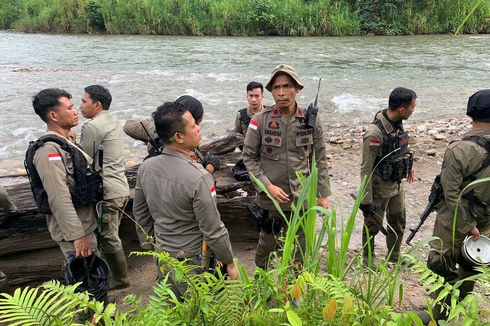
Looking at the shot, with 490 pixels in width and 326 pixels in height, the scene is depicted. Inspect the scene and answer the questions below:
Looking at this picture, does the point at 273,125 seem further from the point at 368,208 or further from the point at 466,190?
the point at 466,190

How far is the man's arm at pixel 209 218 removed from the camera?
234cm

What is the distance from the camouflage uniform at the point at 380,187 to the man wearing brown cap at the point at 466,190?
0.49 m

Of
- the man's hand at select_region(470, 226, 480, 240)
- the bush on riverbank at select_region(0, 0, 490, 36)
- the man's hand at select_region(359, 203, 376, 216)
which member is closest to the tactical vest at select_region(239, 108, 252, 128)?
the man's hand at select_region(359, 203, 376, 216)

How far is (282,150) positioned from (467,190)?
4.39 feet

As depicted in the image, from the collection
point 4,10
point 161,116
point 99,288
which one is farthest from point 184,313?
point 4,10

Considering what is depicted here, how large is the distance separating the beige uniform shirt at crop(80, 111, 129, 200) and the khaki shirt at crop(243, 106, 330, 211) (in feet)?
3.57

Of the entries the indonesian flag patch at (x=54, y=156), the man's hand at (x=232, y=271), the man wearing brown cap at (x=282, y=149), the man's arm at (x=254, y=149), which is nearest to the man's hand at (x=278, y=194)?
the man wearing brown cap at (x=282, y=149)

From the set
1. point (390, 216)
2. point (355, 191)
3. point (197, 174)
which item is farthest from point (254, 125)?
point (355, 191)

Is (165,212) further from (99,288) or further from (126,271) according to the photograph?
(126,271)

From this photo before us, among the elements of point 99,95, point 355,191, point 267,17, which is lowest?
Result: point 355,191

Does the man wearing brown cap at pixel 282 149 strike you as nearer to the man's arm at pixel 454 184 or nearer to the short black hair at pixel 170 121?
the man's arm at pixel 454 184

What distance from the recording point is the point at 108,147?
346cm

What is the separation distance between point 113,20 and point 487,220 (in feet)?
80.6

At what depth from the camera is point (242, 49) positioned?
18.6m
